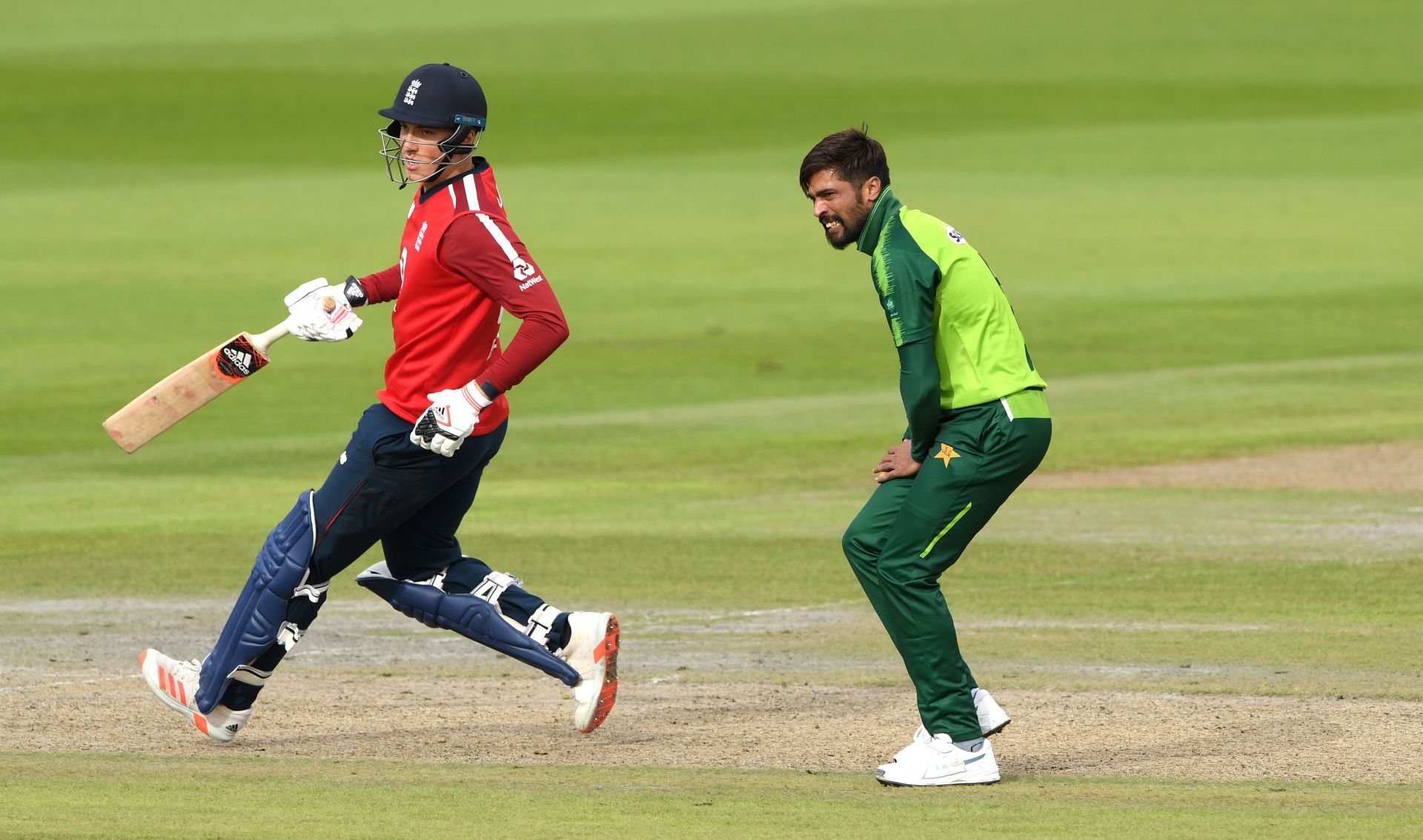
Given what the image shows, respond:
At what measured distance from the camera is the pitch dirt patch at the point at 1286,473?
1630 centimetres

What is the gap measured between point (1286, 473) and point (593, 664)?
9289 mm

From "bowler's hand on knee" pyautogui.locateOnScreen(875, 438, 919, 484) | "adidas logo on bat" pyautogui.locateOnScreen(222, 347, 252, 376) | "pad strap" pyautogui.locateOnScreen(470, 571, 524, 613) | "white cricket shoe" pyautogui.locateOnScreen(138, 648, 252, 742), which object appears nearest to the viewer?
"bowler's hand on knee" pyautogui.locateOnScreen(875, 438, 919, 484)

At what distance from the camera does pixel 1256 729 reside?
8.78m

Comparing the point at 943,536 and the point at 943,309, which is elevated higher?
the point at 943,309

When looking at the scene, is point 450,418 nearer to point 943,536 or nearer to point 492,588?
point 492,588

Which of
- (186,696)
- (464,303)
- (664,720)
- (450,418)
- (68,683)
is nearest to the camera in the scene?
(450,418)

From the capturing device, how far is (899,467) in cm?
791

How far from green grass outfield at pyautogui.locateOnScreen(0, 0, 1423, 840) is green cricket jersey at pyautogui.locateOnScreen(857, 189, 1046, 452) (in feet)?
4.43

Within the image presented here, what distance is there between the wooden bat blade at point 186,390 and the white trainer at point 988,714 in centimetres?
303

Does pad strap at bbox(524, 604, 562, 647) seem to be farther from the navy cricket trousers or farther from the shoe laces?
the shoe laces

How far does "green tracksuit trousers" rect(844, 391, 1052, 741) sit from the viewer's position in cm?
778

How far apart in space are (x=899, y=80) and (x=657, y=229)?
31672 mm

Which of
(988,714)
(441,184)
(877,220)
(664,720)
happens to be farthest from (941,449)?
(441,184)

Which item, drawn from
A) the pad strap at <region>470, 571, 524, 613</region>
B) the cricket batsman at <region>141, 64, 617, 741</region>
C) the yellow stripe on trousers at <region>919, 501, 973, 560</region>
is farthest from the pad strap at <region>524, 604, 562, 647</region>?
the yellow stripe on trousers at <region>919, 501, 973, 560</region>
